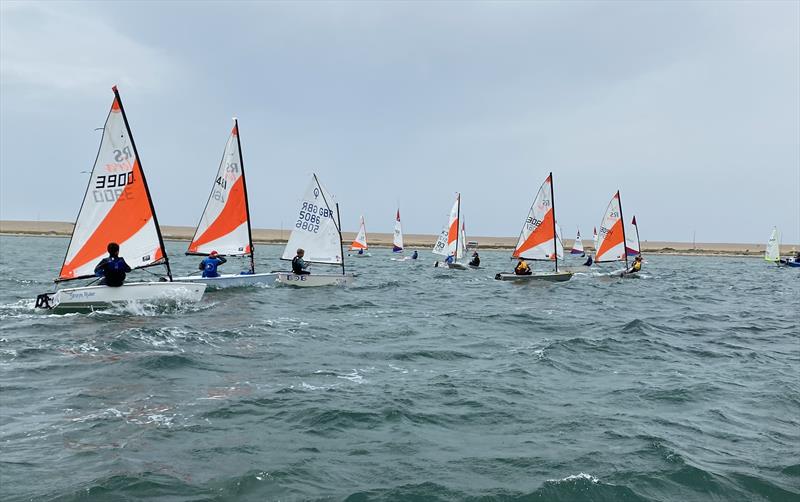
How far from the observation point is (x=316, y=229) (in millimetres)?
26594

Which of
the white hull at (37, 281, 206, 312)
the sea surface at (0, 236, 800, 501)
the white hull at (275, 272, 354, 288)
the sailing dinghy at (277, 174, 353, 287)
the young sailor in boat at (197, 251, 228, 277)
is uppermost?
the sailing dinghy at (277, 174, 353, 287)

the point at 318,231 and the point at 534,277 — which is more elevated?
the point at 318,231

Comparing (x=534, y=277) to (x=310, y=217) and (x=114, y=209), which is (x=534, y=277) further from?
(x=114, y=209)

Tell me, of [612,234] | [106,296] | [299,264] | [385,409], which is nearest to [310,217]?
[299,264]

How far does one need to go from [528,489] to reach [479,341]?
8.53 metres

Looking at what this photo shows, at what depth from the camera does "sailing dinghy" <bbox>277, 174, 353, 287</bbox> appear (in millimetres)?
26281

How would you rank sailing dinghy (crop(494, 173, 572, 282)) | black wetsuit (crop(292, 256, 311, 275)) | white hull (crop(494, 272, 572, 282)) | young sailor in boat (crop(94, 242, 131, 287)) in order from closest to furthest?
young sailor in boat (crop(94, 242, 131, 287)) → black wetsuit (crop(292, 256, 311, 275)) → white hull (crop(494, 272, 572, 282)) → sailing dinghy (crop(494, 173, 572, 282))

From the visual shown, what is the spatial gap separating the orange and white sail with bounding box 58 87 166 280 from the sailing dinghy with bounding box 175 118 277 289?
6356 millimetres

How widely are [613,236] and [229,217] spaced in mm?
25756

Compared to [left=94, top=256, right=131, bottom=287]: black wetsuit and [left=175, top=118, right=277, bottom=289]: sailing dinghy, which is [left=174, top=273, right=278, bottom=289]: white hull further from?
[left=94, top=256, right=131, bottom=287]: black wetsuit

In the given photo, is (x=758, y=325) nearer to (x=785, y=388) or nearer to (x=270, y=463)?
(x=785, y=388)

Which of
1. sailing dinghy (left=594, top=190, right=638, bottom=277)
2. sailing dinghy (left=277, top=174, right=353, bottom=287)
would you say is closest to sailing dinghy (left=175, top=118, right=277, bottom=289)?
sailing dinghy (left=277, top=174, right=353, bottom=287)


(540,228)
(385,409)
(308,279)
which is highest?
(540,228)

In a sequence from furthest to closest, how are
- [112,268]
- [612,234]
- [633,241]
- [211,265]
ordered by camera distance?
[633,241], [612,234], [211,265], [112,268]
